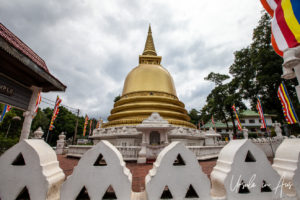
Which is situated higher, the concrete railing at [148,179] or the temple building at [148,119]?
the temple building at [148,119]

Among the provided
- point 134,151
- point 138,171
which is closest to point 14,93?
point 138,171

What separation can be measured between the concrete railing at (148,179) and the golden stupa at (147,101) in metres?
10.8

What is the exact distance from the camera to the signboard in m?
5.00

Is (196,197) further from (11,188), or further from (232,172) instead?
(11,188)

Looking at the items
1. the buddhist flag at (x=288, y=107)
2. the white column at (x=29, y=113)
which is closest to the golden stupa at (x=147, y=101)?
the white column at (x=29, y=113)

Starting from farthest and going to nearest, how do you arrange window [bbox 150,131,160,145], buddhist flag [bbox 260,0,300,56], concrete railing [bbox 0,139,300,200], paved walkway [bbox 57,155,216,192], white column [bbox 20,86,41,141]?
window [bbox 150,131,160,145]
white column [bbox 20,86,41,141]
paved walkway [bbox 57,155,216,192]
buddhist flag [bbox 260,0,300,56]
concrete railing [bbox 0,139,300,200]

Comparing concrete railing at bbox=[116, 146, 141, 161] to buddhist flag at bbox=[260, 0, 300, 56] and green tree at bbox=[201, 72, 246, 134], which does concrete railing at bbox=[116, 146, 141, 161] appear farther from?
green tree at bbox=[201, 72, 246, 134]

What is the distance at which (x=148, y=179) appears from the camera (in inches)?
68.2

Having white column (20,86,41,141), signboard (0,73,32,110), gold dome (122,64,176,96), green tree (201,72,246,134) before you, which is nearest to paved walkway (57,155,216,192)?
white column (20,86,41,141)

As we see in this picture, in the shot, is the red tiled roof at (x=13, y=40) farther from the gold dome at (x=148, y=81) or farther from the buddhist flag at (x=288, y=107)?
the buddhist flag at (x=288, y=107)

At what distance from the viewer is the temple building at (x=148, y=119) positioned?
9852mm

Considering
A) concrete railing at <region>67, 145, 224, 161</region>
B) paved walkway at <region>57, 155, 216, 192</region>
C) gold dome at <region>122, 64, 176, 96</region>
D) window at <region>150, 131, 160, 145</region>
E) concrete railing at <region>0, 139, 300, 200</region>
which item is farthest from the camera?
gold dome at <region>122, 64, 176, 96</region>

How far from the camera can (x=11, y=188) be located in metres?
1.55

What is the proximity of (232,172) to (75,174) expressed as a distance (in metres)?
1.90
